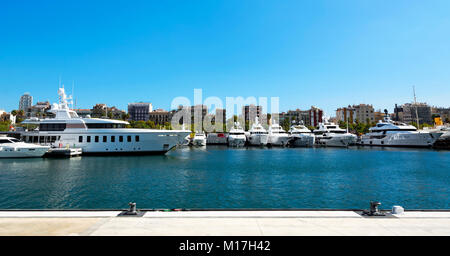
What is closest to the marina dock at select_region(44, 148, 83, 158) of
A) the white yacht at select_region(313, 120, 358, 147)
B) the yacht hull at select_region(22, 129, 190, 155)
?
the yacht hull at select_region(22, 129, 190, 155)

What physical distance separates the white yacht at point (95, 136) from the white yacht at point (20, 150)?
13.5ft

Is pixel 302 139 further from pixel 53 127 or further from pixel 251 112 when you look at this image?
pixel 251 112

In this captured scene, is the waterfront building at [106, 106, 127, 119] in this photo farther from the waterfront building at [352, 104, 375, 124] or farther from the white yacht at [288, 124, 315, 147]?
the waterfront building at [352, 104, 375, 124]

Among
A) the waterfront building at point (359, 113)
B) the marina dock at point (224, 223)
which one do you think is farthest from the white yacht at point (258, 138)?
the waterfront building at point (359, 113)

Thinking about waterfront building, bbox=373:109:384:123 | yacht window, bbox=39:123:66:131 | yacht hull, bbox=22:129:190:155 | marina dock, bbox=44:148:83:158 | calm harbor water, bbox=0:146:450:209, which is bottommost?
calm harbor water, bbox=0:146:450:209

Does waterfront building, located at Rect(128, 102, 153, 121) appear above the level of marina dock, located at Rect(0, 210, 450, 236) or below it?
above

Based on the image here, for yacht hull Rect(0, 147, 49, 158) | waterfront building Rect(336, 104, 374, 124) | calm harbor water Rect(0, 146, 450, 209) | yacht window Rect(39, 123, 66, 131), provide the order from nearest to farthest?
calm harbor water Rect(0, 146, 450, 209), yacht hull Rect(0, 147, 49, 158), yacht window Rect(39, 123, 66, 131), waterfront building Rect(336, 104, 374, 124)

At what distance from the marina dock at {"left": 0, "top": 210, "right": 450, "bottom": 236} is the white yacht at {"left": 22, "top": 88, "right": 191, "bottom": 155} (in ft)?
127

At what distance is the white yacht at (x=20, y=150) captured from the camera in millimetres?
39888

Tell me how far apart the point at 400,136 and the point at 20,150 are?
325 feet

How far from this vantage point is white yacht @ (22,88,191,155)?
4519 cm

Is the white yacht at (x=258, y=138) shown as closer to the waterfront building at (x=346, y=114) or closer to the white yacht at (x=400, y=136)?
the white yacht at (x=400, y=136)

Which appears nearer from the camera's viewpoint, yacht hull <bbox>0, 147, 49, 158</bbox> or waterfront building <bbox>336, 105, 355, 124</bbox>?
yacht hull <bbox>0, 147, 49, 158</bbox>
